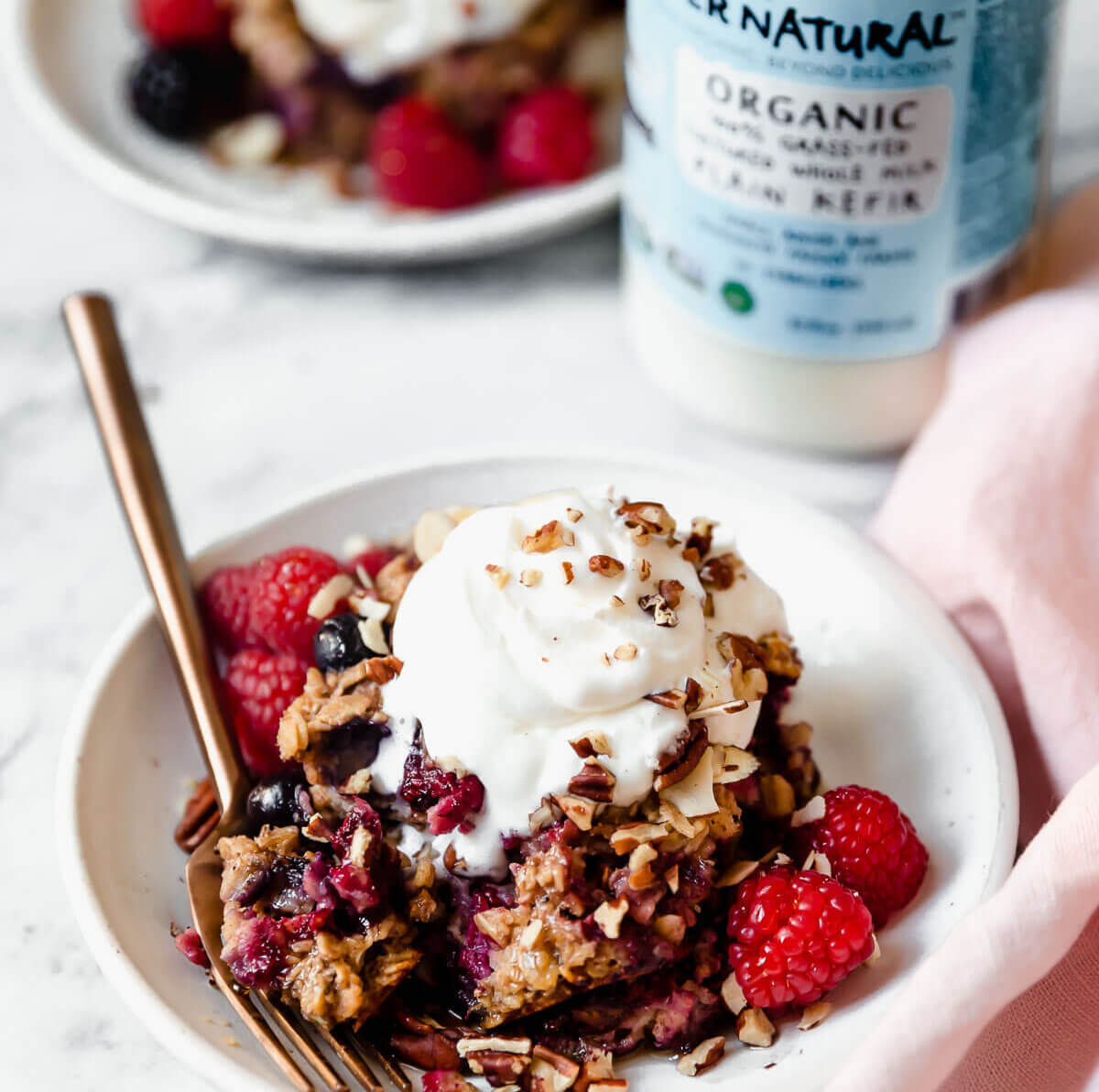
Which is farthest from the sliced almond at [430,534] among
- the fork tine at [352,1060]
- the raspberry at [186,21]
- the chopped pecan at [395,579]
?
the raspberry at [186,21]

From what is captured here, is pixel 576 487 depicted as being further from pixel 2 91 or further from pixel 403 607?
pixel 2 91

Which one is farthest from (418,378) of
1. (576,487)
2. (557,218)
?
(576,487)

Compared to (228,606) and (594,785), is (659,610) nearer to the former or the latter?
(594,785)

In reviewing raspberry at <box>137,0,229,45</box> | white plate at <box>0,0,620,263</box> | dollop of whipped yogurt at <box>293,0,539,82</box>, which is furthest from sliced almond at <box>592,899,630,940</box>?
raspberry at <box>137,0,229,45</box>

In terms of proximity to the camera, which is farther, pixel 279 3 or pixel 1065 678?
pixel 279 3

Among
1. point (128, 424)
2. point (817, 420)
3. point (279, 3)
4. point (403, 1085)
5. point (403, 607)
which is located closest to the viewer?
point (403, 1085)

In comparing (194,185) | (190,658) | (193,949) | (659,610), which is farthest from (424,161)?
(193,949)
